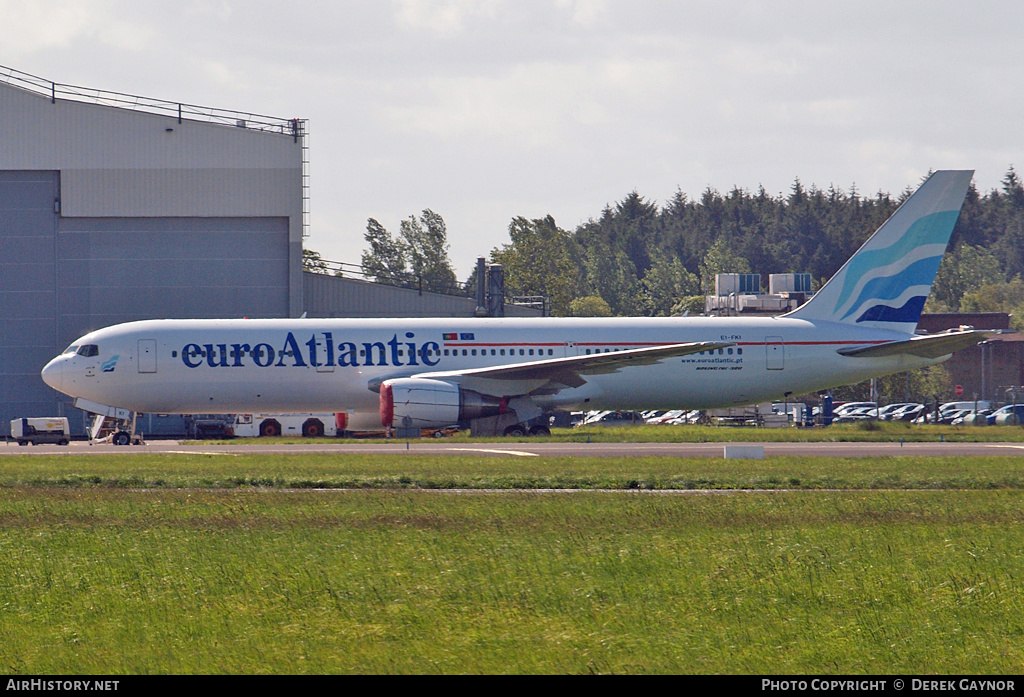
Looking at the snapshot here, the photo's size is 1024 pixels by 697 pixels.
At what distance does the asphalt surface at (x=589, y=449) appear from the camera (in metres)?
29.5

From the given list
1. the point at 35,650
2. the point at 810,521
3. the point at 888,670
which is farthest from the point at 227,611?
the point at 810,521

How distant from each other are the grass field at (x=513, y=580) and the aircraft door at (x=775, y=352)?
20375mm

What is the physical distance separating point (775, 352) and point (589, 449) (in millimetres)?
12300

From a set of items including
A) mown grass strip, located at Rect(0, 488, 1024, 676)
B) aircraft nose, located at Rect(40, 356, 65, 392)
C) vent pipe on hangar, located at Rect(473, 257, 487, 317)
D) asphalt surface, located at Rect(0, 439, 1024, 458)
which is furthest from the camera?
vent pipe on hangar, located at Rect(473, 257, 487, 317)

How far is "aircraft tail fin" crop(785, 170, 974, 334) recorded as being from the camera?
42250 millimetres

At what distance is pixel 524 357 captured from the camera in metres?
40.8

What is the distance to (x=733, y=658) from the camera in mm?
8836

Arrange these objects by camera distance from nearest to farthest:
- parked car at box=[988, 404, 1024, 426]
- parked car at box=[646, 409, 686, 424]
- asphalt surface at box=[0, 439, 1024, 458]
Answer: asphalt surface at box=[0, 439, 1024, 458]
parked car at box=[988, 404, 1024, 426]
parked car at box=[646, 409, 686, 424]

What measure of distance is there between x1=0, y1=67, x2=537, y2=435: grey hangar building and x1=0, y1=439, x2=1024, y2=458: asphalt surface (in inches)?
710

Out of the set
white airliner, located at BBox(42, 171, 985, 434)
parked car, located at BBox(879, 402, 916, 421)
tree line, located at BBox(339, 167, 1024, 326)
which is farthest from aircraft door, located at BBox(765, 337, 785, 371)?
tree line, located at BBox(339, 167, 1024, 326)

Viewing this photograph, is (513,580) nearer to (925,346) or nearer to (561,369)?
(561,369)

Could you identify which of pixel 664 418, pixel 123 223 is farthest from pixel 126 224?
pixel 664 418

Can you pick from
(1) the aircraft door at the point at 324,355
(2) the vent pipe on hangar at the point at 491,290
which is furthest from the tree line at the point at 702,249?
(1) the aircraft door at the point at 324,355

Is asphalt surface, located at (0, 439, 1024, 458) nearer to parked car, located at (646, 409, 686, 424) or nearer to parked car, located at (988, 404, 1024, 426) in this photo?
parked car, located at (988, 404, 1024, 426)
